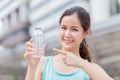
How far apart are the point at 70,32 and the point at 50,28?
1114 inches

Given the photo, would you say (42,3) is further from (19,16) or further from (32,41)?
(32,41)

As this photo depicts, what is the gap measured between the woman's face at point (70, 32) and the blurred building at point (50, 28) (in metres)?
4.09

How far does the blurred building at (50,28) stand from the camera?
1263cm

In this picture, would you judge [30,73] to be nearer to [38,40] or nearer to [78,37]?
[38,40]

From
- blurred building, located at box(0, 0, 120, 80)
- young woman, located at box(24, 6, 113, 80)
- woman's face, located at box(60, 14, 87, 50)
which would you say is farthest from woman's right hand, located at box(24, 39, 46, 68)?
blurred building, located at box(0, 0, 120, 80)

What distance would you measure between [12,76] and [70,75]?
11.7 metres

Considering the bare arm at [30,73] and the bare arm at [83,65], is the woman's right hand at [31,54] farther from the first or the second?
the bare arm at [83,65]

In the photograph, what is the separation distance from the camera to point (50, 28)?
30.1 meters

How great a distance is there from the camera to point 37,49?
1819mm

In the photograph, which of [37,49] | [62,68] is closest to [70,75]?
[62,68]

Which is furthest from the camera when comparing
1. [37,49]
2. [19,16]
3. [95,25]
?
[19,16]

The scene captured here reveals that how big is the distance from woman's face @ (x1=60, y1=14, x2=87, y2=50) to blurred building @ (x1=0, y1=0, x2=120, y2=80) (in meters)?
4.09

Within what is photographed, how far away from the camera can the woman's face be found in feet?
6.02

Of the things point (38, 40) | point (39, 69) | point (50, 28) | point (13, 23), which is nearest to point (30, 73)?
point (39, 69)
